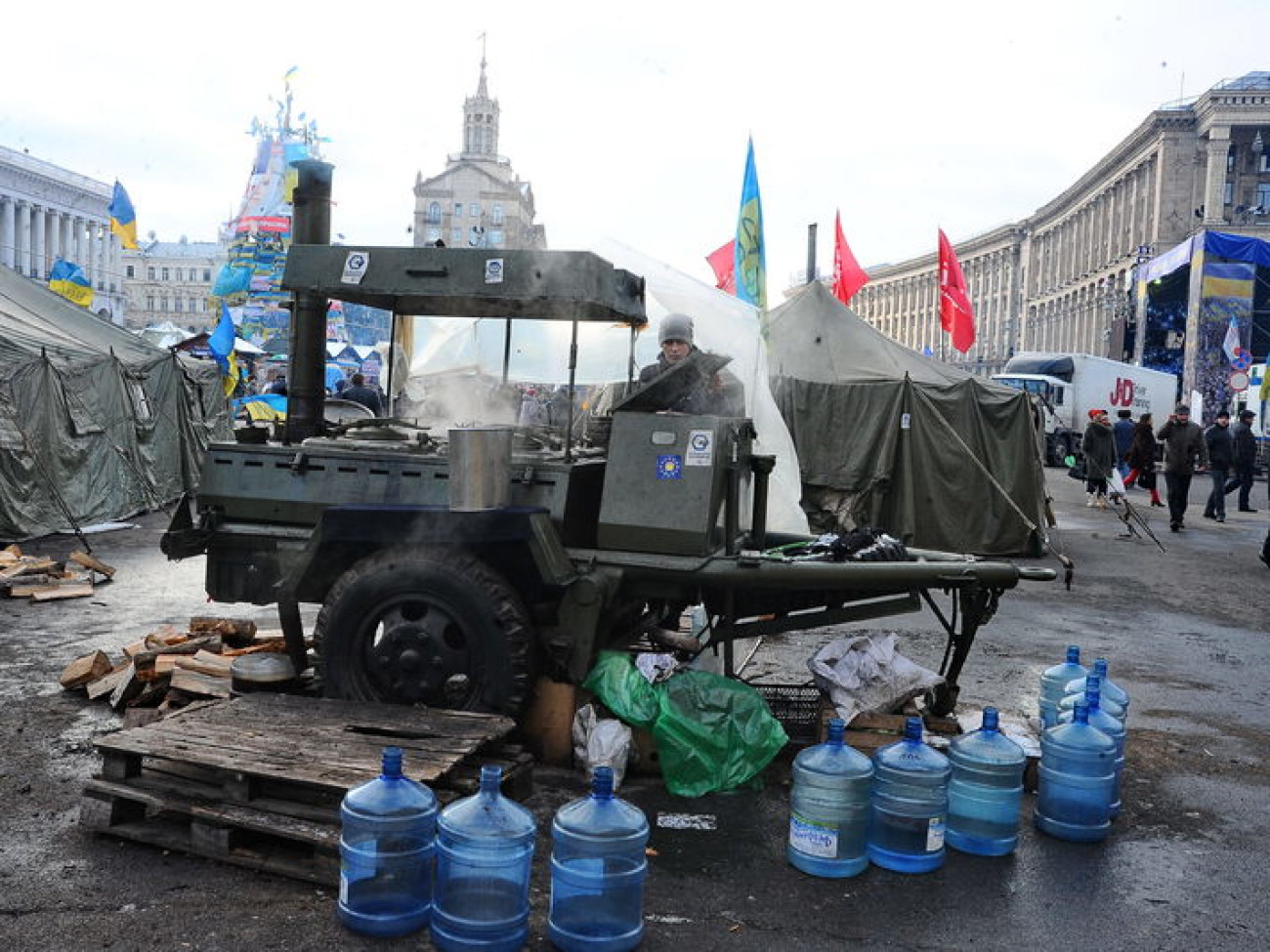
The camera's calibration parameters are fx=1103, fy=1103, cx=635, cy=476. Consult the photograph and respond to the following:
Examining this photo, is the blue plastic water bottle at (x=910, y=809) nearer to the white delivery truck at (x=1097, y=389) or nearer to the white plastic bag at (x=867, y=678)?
the white plastic bag at (x=867, y=678)

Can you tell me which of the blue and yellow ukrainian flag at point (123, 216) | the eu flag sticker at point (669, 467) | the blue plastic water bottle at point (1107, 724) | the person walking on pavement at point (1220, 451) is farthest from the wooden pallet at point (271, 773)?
the blue and yellow ukrainian flag at point (123, 216)

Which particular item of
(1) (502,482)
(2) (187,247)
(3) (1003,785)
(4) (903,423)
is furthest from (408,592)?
(2) (187,247)

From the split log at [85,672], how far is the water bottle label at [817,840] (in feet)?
14.1

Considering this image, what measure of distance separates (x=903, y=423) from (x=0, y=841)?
448 inches

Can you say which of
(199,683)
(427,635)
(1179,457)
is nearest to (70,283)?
(199,683)

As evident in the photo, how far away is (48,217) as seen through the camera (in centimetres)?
8506

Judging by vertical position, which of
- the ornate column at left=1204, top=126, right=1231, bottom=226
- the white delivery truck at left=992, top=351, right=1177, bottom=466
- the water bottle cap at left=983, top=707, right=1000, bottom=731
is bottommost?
the water bottle cap at left=983, top=707, right=1000, bottom=731

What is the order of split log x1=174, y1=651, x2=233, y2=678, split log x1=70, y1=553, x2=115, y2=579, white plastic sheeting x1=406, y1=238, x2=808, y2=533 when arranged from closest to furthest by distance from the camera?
split log x1=174, y1=651, x2=233, y2=678
split log x1=70, y1=553, x2=115, y2=579
white plastic sheeting x1=406, y1=238, x2=808, y2=533

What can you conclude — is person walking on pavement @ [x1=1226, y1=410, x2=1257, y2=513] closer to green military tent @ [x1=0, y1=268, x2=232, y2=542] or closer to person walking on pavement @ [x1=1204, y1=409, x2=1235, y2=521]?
person walking on pavement @ [x1=1204, y1=409, x2=1235, y2=521]

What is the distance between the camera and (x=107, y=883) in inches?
156

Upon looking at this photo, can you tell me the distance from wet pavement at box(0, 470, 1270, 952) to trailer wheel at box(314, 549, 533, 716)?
0.58 m

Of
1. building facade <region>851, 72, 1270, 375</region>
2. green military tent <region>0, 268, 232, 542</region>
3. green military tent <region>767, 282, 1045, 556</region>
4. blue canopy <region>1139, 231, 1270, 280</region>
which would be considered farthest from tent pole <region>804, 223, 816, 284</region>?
blue canopy <region>1139, 231, 1270, 280</region>

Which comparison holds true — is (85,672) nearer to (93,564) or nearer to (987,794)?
(93,564)

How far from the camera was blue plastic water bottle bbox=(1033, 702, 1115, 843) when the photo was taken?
4.82 meters
